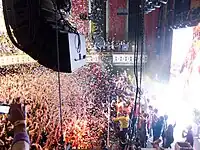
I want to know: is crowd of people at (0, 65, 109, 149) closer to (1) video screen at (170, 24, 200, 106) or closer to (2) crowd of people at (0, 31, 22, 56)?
(2) crowd of people at (0, 31, 22, 56)

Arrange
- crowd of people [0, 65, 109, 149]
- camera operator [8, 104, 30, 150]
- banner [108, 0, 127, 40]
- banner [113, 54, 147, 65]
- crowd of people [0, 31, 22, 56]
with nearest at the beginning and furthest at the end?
camera operator [8, 104, 30, 150] → crowd of people [0, 31, 22, 56] → crowd of people [0, 65, 109, 149] → banner [113, 54, 147, 65] → banner [108, 0, 127, 40]

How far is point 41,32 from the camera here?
1.41 metres

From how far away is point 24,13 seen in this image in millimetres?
1354

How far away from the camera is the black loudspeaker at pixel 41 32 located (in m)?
1.36

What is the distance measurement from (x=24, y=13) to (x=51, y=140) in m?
6.49

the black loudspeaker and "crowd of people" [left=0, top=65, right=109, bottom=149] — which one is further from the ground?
the black loudspeaker

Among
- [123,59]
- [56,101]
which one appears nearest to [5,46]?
[56,101]

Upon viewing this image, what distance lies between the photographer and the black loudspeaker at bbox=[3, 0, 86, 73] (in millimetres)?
1355

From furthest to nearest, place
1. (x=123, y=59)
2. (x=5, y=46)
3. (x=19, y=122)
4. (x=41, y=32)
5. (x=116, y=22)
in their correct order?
(x=116, y=22) → (x=123, y=59) → (x=5, y=46) → (x=41, y=32) → (x=19, y=122)

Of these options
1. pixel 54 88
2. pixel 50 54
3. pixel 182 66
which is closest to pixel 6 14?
pixel 50 54

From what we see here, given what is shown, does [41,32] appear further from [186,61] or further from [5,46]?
[5,46]

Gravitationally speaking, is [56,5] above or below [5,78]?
above

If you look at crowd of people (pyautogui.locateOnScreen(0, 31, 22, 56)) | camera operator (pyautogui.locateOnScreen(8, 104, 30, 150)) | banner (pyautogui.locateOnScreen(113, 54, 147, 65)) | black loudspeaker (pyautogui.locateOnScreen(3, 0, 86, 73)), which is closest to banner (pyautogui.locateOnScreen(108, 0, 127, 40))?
banner (pyautogui.locateOnScreen(113, 54, 147, 65))

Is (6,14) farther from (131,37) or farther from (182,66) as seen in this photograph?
(131,37)
